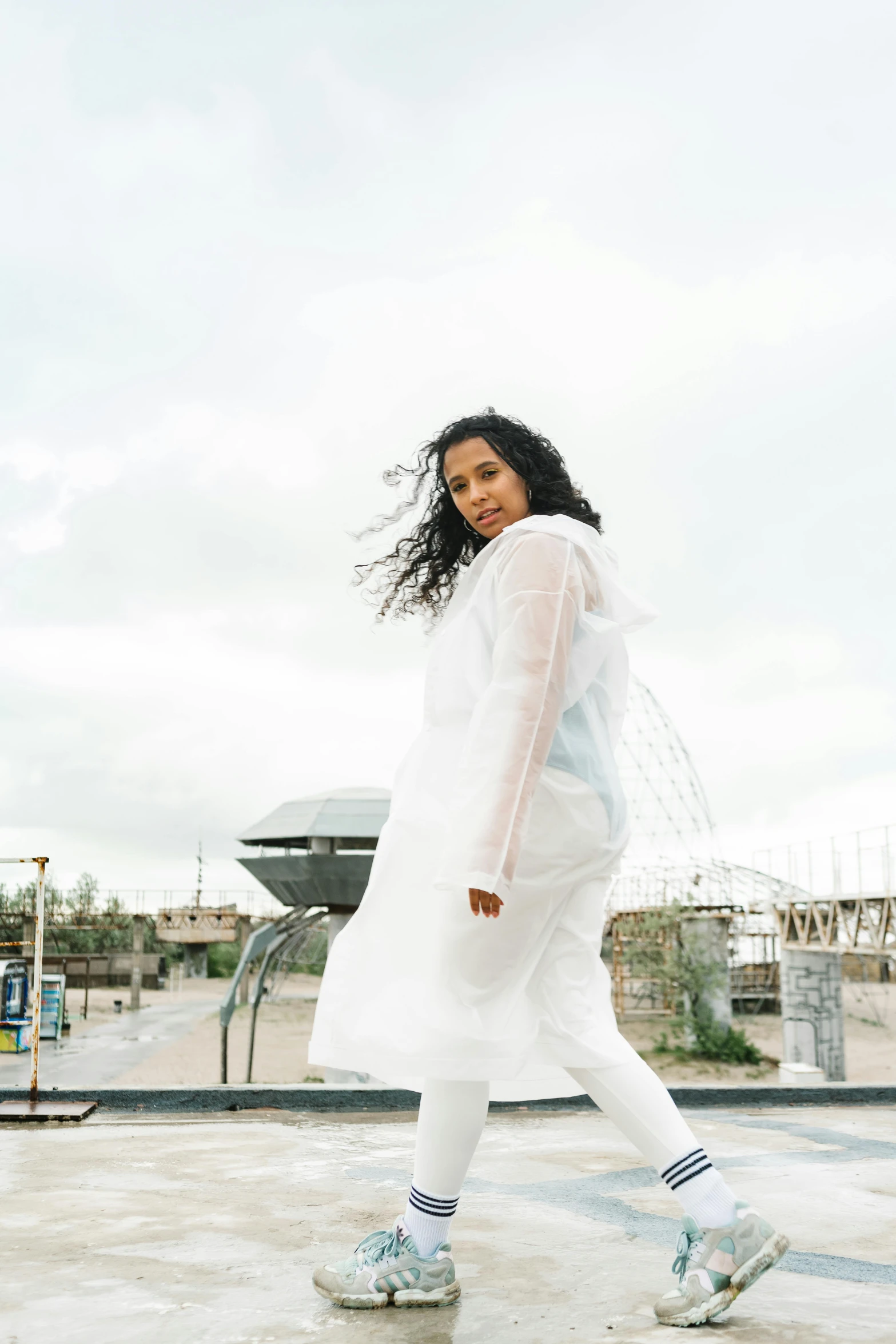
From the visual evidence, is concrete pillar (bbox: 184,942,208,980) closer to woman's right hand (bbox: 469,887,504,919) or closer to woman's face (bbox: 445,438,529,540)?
woman's face (bbox: 445,438,529,540)

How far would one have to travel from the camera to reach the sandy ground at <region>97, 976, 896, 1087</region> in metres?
17.8

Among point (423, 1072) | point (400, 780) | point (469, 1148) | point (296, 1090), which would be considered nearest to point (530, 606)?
point (400, 780)

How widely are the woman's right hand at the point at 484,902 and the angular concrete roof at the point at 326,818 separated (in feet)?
38.3

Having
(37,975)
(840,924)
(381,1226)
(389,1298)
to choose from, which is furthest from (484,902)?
(840,924)

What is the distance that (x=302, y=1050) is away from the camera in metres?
22.6

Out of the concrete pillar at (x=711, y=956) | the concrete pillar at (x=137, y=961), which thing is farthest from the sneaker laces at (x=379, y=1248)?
the concrete pillar at (x=137, y=961)

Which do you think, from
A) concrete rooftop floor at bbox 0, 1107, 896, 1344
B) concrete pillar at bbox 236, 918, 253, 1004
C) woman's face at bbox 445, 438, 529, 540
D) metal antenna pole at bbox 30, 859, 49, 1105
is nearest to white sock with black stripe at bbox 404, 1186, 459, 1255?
concrete rooftop floor at bbox 0, 1107, 896, 1344

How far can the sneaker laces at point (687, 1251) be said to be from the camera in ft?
5.76

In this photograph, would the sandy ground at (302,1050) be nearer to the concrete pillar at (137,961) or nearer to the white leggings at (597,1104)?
the concrete pillar at (137,961)

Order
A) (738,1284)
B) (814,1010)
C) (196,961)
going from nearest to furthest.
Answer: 1. (738,1284)
2. (814,1010)
3. (196,961)

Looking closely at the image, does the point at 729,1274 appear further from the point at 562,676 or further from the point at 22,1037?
the point at 22,1037

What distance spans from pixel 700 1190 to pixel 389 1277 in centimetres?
55

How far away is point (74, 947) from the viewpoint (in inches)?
1740

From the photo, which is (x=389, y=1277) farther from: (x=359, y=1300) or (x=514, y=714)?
(x=514, y=714)
